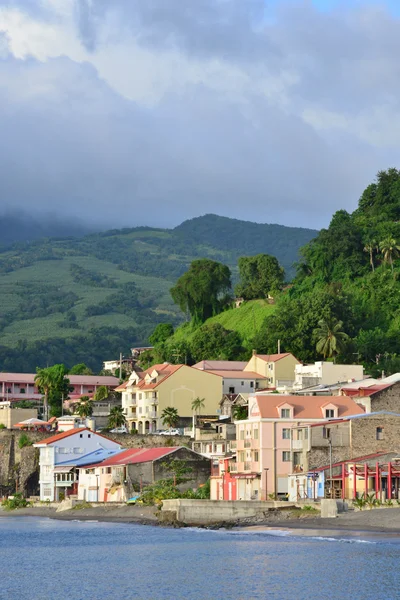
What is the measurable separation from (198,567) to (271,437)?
33.5m

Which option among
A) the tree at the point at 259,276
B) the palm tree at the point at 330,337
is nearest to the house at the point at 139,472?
the palm tree at the point at 330,337

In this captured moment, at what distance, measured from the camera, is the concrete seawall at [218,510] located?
8956 cm

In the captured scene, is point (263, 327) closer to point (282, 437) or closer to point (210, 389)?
point (210, 389)

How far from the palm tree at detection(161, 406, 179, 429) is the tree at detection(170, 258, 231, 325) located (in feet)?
112

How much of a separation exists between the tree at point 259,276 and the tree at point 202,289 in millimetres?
3039

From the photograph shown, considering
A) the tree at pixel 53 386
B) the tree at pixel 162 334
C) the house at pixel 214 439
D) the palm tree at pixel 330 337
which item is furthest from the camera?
the tree at pixel 162 334

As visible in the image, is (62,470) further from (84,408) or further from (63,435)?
(84,408)

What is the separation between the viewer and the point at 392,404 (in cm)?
10594

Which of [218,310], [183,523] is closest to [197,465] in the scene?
[183,523]

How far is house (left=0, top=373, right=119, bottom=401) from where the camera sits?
17875 cm


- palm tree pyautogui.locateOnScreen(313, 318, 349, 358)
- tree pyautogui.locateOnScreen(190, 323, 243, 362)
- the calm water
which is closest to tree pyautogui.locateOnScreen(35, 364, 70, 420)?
tree pyautogui.locateOnScreen(190, 323, 243, 362)

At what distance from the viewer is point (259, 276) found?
6870 inches

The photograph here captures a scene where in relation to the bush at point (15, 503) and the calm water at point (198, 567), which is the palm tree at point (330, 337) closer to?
the bush at point (15, 503)

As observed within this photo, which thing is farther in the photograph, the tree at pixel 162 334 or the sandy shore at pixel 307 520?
the tree at pixel 162 334
